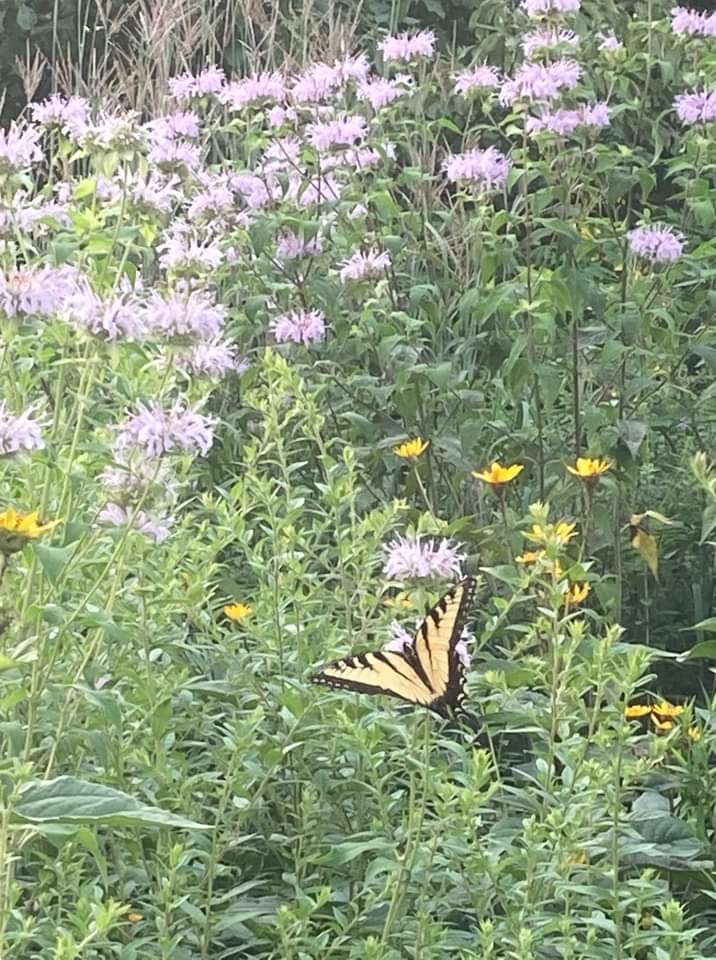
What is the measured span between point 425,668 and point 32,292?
0.58 m

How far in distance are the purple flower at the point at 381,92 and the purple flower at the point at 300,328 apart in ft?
1.59

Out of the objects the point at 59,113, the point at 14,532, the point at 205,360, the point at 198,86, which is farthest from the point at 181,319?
the point at 198,86

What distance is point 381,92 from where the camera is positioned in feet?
9.94

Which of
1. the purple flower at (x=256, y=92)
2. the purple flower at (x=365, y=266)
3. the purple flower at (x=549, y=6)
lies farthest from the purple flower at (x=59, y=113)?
the purple flower at (x=549, y=6)

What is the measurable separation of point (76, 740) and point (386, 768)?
1.32 ft

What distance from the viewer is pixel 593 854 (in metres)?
1.64

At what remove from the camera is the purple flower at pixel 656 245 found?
2777mm

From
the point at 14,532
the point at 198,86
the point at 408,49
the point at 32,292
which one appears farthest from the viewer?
the point at 198,86

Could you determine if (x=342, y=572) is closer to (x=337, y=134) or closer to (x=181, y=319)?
(x=181, y=319)

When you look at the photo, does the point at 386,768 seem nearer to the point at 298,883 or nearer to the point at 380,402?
the point at 298,883

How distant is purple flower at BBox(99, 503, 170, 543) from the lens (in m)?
1.54

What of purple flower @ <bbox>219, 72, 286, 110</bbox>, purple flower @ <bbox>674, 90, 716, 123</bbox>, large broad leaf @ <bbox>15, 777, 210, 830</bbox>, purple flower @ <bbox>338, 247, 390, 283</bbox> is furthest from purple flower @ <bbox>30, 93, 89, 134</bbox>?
large broad leaf @ <bbox>15, 777, 210, 830</bbox>

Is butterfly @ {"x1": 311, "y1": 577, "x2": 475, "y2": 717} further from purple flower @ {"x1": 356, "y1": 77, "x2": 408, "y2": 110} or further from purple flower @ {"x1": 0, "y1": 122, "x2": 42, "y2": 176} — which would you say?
purple flower @ {"x1": 356, "y1": 77, "x2": 408, "y2": 110}

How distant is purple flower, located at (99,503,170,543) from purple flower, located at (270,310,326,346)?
131cm
